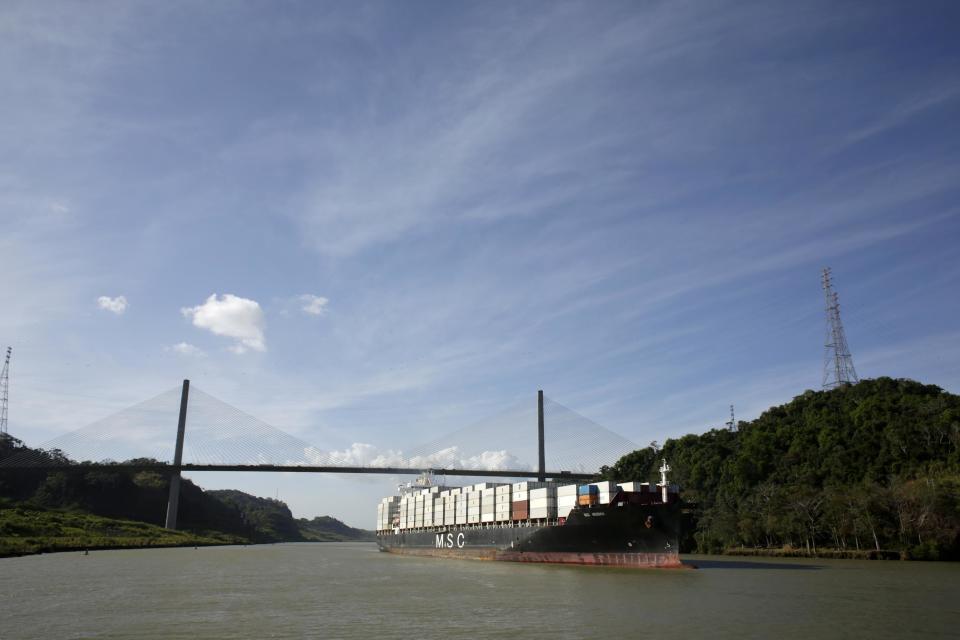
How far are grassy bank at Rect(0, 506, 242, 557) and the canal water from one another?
2494 centimetres

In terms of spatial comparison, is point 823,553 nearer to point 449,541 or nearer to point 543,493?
point 543,493

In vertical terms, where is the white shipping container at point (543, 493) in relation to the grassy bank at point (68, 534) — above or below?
above

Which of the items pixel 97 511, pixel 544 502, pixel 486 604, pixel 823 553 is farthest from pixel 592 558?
pixel 97 511

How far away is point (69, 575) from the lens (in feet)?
117

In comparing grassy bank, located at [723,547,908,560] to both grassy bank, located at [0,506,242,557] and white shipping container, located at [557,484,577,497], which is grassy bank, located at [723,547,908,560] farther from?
grassy bank, located at [0,506,242,557]

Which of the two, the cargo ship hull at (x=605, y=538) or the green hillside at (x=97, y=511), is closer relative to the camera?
the cargo ship hull at (x=605, y=538)

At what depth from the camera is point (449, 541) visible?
59.4m

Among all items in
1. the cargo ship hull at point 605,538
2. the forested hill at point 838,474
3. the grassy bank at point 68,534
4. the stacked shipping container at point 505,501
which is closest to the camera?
the cargo ship hull at point 605,538

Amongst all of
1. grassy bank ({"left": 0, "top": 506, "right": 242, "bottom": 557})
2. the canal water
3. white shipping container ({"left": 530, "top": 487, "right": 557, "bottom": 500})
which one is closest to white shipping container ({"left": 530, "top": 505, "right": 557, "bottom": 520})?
white shipping container ({"left": 530, "top": 487, "right": 557, "bottom": 500})

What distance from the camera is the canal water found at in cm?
1925

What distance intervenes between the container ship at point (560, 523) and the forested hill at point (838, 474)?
452 centimetres

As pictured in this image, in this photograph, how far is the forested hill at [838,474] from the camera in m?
50.9

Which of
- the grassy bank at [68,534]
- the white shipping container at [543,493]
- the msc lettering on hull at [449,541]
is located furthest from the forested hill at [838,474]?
the grassy bank at [68,534]

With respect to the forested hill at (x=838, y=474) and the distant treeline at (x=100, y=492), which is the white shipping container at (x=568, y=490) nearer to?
the forested hill at (x=838, y=474)
